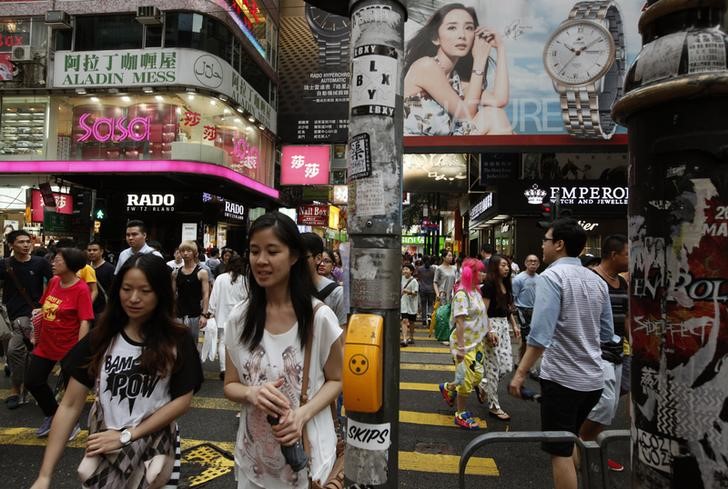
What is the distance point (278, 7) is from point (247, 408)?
27.9 metres

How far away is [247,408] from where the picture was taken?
2.01 meters

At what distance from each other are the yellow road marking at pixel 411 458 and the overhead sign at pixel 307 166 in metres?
15.3

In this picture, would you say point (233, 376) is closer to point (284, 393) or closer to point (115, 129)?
point (284, 393)

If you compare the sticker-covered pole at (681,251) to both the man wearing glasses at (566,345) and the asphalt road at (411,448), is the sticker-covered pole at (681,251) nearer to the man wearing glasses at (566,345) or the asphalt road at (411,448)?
the asphalt road at (411,448)

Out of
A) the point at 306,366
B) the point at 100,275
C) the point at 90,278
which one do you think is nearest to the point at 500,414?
the point at 306,366

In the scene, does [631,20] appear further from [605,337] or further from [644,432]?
[644,432]

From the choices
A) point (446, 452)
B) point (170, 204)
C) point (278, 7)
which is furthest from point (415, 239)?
point (446, 452)

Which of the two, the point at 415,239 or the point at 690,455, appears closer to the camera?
the point at 690,455

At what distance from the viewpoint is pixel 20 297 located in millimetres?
5895

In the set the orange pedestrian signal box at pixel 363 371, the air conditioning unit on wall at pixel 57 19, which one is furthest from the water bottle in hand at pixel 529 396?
the air conditioning unit on wall at pixel 57 19

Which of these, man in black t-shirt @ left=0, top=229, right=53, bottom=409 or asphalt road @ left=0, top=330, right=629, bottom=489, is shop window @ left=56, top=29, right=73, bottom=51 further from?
asphalt road @ left=0, top=330, right=629, bottom=489

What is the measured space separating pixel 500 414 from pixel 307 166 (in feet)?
51.4

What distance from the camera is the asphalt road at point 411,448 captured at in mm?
3916

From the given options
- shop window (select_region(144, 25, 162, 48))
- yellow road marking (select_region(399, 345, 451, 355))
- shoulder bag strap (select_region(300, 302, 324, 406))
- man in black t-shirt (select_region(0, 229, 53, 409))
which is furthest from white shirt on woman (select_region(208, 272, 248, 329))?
shop window (select_region(144, 25, 162, 48))
